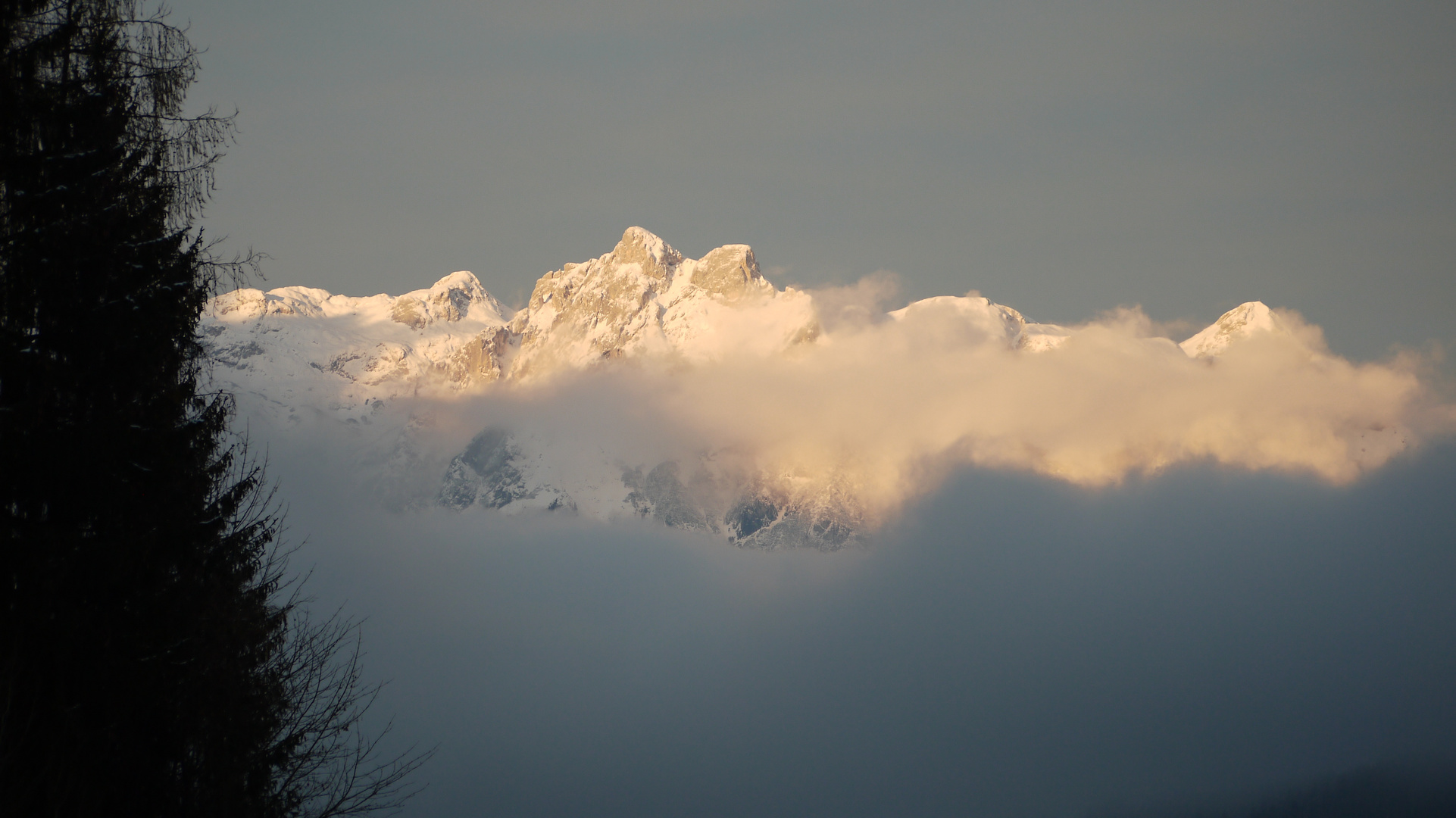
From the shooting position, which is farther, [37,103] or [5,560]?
[37,103]

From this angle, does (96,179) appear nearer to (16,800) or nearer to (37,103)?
(37,103)

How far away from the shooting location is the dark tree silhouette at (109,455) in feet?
35.6

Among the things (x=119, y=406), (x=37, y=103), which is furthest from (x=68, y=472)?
(x=37, y=103)

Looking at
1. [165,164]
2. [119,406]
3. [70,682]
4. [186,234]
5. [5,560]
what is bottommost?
[70,682]

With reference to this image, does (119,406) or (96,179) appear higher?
(96,179)

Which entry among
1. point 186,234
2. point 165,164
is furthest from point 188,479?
point 165,164

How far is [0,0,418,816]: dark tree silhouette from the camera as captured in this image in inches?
427

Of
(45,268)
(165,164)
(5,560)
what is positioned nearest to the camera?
(5,560)

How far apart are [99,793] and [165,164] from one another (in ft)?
22.2

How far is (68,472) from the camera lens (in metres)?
11.0

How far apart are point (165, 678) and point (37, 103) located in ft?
19.6

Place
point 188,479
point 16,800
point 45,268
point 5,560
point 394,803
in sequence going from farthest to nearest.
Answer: point 394,803 → point 188,479 → point 45,268 → point 5,560 → point 16,800

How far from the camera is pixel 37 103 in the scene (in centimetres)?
1150

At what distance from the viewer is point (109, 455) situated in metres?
11.2
